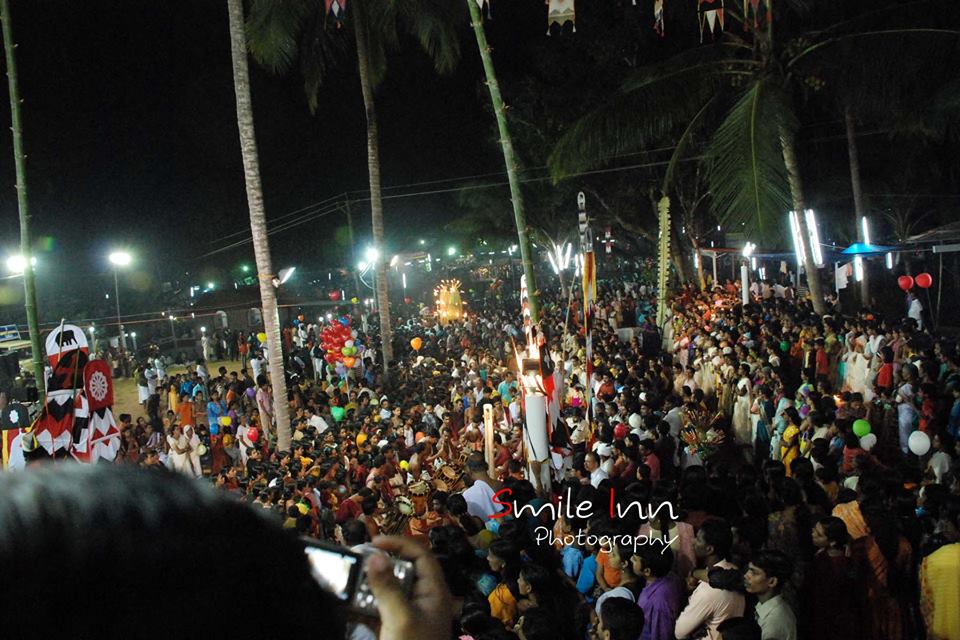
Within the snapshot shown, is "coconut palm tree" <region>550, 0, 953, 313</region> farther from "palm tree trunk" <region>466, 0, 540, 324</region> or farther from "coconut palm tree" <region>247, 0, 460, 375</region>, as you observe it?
"coconut palm tree" <region>247, 0, 460, 375</region>

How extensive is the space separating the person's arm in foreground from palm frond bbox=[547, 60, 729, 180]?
1207cm

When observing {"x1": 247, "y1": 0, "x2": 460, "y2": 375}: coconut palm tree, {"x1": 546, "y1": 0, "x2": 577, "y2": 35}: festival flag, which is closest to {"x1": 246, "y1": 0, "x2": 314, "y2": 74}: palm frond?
{"x1": 247, "y1": 0, "x2": 460, "y2": 375}: coconut palm tree

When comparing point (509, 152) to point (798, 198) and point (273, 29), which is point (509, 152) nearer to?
point (798, 198)

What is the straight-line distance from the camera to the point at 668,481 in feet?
21.3

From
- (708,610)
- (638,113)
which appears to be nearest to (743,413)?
(638,113)

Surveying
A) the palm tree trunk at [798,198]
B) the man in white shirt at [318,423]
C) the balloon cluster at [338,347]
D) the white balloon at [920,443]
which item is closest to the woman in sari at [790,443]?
the white balloon at [920,443]

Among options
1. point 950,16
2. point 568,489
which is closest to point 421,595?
point 568,489

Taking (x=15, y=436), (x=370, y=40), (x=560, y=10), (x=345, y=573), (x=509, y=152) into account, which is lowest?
(x=15, y=436)

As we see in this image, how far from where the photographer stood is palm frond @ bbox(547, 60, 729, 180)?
1247 centimetres

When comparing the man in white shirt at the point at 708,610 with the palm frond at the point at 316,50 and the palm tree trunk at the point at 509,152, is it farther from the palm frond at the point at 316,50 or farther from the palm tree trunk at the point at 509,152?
the palm frond at the point at 316,50

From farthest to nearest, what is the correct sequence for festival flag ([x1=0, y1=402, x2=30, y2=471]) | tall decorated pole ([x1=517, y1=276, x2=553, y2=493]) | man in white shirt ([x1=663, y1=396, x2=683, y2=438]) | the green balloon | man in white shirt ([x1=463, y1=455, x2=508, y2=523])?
man in white shirt ([x1=663, y1=396, x2=683, y2=438])
festival flag ([x1=0, y1=402, x2=30, y2=471])
tall decorated pole ([x1=517, y1=276, x2=553, y2=493])
the green balloon
man in white shirt ([x1=463, y1=455, x2=508, y2=523])

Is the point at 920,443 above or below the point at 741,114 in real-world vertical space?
below

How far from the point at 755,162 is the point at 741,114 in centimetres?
107

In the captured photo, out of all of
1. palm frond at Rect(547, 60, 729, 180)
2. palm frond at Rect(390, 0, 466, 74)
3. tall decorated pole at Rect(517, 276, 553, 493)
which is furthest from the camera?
palm frond at Rect(390, 0, 466, 74)
